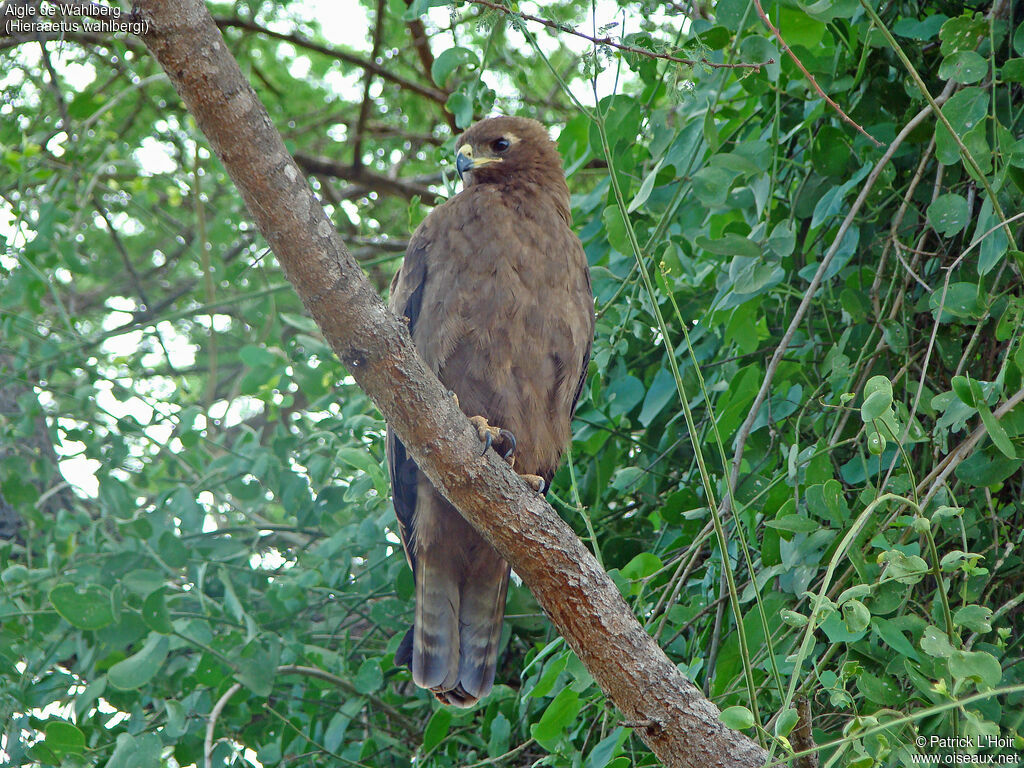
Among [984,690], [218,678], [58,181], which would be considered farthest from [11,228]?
[984,690]

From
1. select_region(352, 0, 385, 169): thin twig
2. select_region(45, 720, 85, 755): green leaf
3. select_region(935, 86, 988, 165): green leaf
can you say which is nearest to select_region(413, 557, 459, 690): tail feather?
select_region(45, 720, 85, 755): green leaf

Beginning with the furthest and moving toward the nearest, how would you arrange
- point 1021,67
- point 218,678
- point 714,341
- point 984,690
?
point 714,341 → point 218,678 → point 1021,67 → point 984,690

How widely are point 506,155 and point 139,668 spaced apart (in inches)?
80.7

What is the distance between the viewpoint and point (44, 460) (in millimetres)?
3760

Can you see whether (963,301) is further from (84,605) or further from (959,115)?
(84,605)

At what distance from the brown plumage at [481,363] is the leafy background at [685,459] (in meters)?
0.13

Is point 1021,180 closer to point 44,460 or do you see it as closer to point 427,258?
point 427,258

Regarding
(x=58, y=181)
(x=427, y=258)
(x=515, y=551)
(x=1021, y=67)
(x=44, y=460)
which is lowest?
(x=515, y=551)

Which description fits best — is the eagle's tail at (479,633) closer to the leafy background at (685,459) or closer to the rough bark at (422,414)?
the leafy background at (685,459)

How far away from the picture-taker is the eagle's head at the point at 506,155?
134 inches

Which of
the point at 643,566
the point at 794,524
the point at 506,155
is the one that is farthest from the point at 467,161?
the point at 794,524

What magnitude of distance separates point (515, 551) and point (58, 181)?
Result: 2534 millimetres

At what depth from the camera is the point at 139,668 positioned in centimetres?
250

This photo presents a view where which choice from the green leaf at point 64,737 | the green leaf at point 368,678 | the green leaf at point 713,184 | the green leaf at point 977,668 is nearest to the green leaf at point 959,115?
the green leaf at point 713,184
